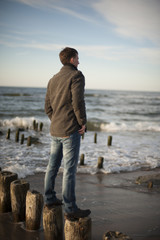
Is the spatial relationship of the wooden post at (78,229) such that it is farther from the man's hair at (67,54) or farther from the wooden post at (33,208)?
the man's hair at (67,54)

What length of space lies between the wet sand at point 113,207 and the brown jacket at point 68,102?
1506 mm

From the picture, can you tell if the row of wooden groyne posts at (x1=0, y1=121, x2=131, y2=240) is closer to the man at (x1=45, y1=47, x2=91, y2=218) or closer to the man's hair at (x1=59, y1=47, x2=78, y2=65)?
the man at (x1=45, y1=47, x2=91, y2=218)

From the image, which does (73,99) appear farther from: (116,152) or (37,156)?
(116,152)

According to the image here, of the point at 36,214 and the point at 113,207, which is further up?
the point at 36,214

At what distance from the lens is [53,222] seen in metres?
2.64

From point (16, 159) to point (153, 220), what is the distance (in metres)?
5.47

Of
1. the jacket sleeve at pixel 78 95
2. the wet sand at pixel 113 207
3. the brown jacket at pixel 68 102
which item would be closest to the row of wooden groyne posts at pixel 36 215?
the wet sand at pixel 113 207

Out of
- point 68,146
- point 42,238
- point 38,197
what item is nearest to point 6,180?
point 38,197

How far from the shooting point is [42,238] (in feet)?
9.36

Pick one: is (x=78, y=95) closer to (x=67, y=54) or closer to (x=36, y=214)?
(x=67, y=54)

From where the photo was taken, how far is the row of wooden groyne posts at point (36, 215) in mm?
2311

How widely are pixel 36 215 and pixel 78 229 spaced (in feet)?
2.79

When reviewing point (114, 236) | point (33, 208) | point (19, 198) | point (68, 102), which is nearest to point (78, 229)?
point (114, 236)

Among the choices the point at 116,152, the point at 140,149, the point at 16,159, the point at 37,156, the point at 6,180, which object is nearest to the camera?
the point at 6,180
